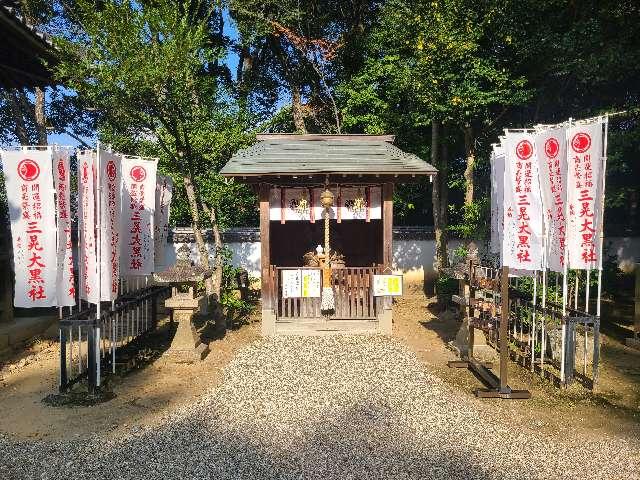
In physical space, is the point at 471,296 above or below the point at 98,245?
below

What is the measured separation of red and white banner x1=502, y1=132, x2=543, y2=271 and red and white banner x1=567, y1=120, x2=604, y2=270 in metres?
0.45

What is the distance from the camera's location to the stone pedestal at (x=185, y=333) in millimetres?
8633

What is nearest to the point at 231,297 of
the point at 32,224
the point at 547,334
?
the point at 32,224

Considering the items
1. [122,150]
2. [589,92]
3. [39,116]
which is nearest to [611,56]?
[589,92]

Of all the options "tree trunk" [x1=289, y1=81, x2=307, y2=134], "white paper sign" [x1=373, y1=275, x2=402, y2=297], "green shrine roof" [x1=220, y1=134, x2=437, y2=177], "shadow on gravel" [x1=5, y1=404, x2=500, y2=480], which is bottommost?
"shadow on gravel" [x1=5, y1=404, x2=500, y2=480]

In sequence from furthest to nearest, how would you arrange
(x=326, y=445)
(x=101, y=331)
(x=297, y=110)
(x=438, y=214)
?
(x=297, y=110) < (x=438, y=214) < (x=101, y=331) < (x=326, y=445)

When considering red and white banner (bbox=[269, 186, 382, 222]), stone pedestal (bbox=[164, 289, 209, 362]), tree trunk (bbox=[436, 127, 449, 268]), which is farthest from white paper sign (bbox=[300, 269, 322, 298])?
tree trunk (bbox=[436, 127, 449, 268])

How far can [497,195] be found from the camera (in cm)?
866

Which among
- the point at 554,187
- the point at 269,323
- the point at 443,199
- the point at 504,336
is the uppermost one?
the point at 443,199

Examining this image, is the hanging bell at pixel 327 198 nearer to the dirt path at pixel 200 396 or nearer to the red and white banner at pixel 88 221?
the dirt path at pixel 200 396

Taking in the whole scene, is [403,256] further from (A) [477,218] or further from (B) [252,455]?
(B) [252,455]

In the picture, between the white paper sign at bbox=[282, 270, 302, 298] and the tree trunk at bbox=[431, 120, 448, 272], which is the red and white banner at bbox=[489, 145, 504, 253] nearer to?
the white paper sign at bbox=[282, 270, 302, 298]

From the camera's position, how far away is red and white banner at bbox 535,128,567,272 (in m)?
6.68

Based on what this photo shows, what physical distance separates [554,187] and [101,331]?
23.8 ft
